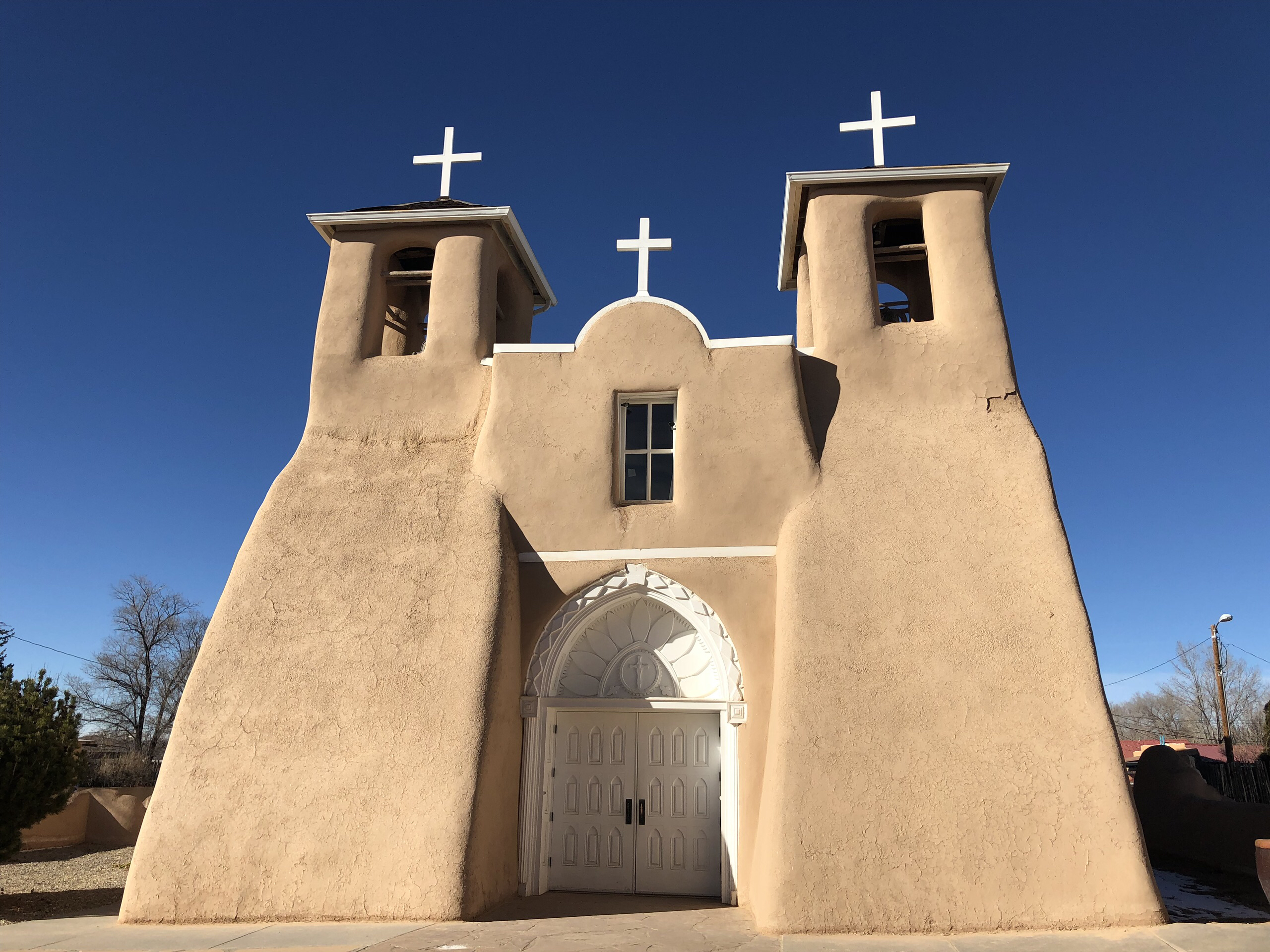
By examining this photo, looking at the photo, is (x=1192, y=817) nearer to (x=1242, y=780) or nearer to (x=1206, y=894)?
(x=1206, y=894)

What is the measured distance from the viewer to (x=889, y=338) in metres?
11.4

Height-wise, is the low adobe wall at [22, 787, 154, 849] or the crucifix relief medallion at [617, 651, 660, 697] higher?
the crucifix relief medallion at [617, 651, 660, 697]

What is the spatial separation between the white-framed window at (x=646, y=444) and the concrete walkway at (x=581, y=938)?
502cm

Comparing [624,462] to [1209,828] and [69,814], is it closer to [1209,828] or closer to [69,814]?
[1209,828]

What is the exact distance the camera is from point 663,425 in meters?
11.8

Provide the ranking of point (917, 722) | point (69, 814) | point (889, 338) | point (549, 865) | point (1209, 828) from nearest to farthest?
point (917, 722) → point (549, 865) → point (889, 338) → point (1209, 828) → point (69, 814)

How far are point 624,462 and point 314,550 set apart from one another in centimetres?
412

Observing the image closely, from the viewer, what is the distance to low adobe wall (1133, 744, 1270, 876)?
37.8 ft

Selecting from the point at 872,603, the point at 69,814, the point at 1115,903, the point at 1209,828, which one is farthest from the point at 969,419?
the point at 69,814

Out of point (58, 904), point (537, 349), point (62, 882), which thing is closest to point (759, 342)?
point (537, 349)

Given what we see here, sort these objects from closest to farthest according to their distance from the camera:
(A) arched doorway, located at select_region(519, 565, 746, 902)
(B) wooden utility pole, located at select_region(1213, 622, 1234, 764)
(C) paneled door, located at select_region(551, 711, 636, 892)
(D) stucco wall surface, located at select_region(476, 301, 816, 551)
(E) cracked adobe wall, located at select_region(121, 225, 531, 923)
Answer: (E) cracked adobe wall, located at select_region(121, 225, 531, 923)
(A) arched doorway, located at select_region(519, 565, 746, 902)
(C) paneled door, located at select_region(551, 711, 636, 892)
(D) stucco wall surface, located at select_region(476, 301, 816, 551)
(B) wooden utility pole, located at select_region(1213, 622, 1234, 764)

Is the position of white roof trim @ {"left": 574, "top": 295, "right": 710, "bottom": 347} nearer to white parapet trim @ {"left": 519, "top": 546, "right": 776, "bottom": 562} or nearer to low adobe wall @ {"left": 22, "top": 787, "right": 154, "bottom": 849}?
white parapet trim @ {"left": 519, "top": 546, "right": 776, "bottom": 562}

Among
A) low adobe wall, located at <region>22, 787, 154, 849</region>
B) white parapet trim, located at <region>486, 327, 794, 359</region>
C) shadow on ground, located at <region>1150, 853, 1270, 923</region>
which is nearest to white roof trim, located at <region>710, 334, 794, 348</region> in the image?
white parapet trim, located at <region>486, 327, 794, 359</region>

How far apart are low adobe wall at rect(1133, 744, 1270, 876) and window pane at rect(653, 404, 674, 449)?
351 inches
